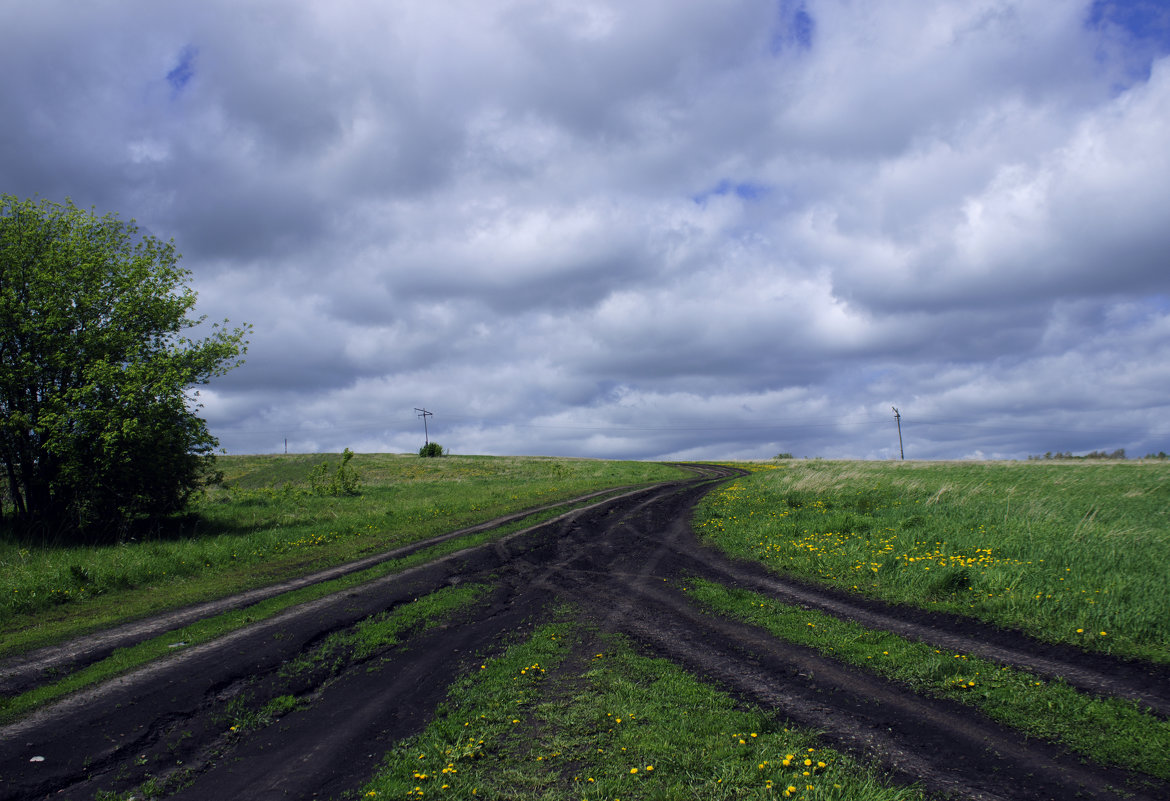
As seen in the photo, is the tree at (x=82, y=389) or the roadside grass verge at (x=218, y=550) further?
the tree at (x=82, y=389)

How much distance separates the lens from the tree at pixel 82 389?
72.9 feet

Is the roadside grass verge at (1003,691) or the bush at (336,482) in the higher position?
the bush at (336,482)

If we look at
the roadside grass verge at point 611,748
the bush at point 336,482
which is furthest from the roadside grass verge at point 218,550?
the roadside grass verge at point 611,748

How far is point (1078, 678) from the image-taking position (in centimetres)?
780

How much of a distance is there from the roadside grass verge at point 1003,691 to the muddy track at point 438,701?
0.32 m

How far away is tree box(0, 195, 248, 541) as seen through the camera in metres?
22.2

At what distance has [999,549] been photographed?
44.1 ft

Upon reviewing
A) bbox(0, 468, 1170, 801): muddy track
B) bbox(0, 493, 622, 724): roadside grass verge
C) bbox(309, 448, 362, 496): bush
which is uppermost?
bbox(309, 448, 362, 496): bush

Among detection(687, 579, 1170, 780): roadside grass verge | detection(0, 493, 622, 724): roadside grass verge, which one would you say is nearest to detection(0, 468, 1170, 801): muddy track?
detection(687, 579, 1170, 780): roadside grass verge

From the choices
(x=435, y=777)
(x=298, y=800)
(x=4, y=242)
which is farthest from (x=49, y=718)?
(x=4, y=242)

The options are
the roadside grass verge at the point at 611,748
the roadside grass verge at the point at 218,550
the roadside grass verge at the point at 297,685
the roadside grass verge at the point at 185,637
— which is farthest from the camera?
the roadside grass verge at the point at 218,550

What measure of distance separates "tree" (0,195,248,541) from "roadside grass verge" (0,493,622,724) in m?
13.0

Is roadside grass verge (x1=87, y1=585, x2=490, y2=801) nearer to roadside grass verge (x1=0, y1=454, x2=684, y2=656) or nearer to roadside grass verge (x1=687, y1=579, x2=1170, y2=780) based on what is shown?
roadside grass verge (x1=0, y1=454, x2=684, y2=656)

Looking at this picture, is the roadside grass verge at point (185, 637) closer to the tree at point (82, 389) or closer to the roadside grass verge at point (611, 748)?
the roadside grass verge at point (611, 748)
